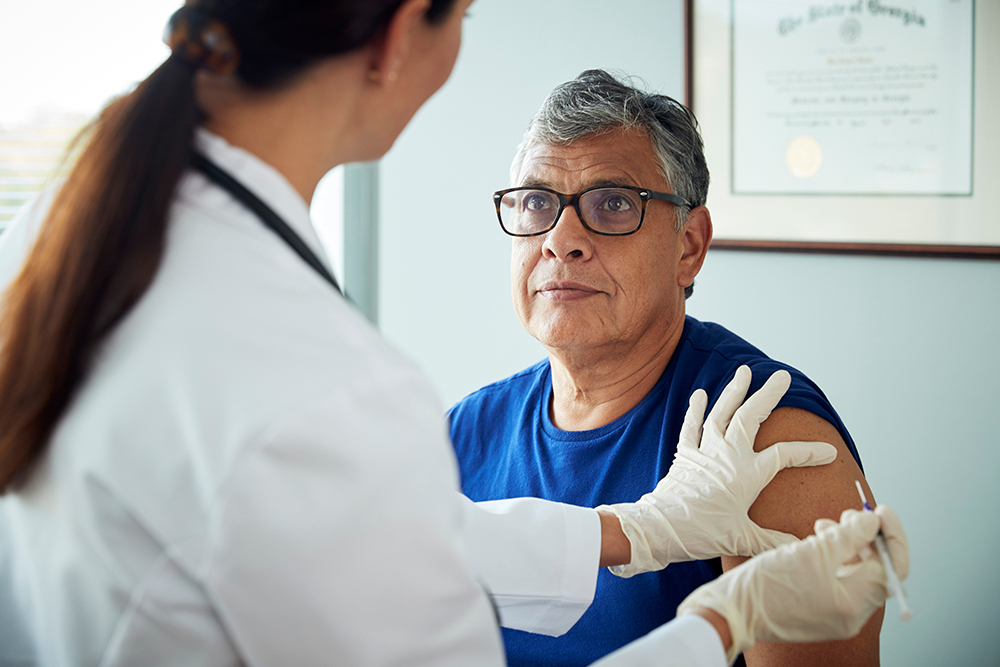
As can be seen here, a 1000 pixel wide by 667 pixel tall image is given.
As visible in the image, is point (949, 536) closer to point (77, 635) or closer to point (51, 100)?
point (77, 635)

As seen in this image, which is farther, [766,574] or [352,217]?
[352,217]

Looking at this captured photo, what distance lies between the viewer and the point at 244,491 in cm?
53

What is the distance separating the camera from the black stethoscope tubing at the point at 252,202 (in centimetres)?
64

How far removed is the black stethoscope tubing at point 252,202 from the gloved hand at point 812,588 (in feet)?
1.95

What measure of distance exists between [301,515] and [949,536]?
169cm

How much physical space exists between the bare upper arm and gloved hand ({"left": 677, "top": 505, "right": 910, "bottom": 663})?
8.1 inches

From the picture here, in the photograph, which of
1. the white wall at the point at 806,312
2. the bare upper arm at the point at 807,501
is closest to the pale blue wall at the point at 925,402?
the white wall at the point at 806,312

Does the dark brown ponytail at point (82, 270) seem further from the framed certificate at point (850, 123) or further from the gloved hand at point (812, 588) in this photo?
the framed certificate at point (850, 123)

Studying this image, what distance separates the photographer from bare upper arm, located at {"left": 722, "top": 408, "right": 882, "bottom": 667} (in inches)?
42.2

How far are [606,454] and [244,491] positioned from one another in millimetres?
909

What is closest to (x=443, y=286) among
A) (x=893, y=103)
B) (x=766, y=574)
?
(x=893, y=103)

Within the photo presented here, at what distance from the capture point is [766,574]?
882 mm

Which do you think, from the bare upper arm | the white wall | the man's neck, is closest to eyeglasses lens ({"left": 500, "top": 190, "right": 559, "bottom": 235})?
the man's neck

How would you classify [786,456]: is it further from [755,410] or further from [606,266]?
[606,266]
